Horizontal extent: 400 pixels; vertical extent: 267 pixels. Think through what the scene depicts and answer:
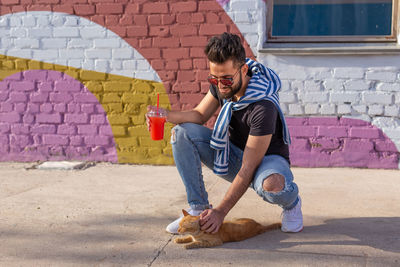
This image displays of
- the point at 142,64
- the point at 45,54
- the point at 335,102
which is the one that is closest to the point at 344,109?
the point at 335,102

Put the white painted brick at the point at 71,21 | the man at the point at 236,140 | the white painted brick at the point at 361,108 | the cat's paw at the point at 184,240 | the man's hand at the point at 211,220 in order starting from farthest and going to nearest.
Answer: the white painted brick at the point at 71,21 < the white painted brick at the point at 361,108 < the cat's paw at the point at 184,240 < the man at the point at 236,140 < the man's hand at the point at 211,220

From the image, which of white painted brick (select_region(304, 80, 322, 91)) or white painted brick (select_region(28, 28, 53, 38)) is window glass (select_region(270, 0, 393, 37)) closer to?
white painted brick (select_region(304, 80, 322, 91))

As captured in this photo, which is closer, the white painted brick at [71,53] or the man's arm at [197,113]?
the man's arm at [197,113]

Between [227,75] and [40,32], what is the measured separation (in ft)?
10.7

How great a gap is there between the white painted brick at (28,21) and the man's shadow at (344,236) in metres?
3.63

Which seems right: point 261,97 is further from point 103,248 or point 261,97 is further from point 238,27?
point 238,27

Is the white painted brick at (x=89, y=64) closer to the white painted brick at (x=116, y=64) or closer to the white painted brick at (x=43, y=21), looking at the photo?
the white painted brick at (x=116, y=64)

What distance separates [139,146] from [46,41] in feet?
5.01

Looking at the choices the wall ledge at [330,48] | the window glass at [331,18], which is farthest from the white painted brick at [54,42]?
the window glass at [331,18]

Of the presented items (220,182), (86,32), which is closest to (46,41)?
(86,32)

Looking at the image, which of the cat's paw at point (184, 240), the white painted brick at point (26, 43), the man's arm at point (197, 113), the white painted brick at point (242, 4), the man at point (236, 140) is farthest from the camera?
the white painted brick at point (26, 43)

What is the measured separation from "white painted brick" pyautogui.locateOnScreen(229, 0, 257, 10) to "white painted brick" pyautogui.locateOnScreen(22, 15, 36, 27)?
2.14m

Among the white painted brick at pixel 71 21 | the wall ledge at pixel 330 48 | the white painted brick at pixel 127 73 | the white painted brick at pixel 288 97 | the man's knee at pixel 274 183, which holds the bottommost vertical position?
the man's knee at pixel 274 183

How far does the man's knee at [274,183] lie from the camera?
2307mm
